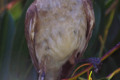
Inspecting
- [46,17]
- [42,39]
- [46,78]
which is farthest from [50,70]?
[46,17]

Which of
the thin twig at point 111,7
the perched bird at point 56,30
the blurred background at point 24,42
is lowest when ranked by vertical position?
the blurred background at point 24,42

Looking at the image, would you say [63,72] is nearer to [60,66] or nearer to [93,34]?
[60,66]

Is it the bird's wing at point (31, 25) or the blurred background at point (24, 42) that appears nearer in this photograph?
the bird's wing at point (31, 25)

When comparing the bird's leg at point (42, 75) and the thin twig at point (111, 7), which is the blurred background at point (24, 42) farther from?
the bird's leg at point (42, 75)

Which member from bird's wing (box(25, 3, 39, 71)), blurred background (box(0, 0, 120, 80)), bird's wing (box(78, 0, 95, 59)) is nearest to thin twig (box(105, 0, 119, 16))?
blurred background (box(0, 0, 120, 80))

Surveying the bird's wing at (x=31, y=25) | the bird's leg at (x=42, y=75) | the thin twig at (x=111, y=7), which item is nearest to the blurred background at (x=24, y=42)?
the thin twig at (x=111, y=7)

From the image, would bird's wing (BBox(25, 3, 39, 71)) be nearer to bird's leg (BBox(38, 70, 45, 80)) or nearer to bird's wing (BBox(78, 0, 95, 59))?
bird's leg (BBox(38, 70, 45, 80))
